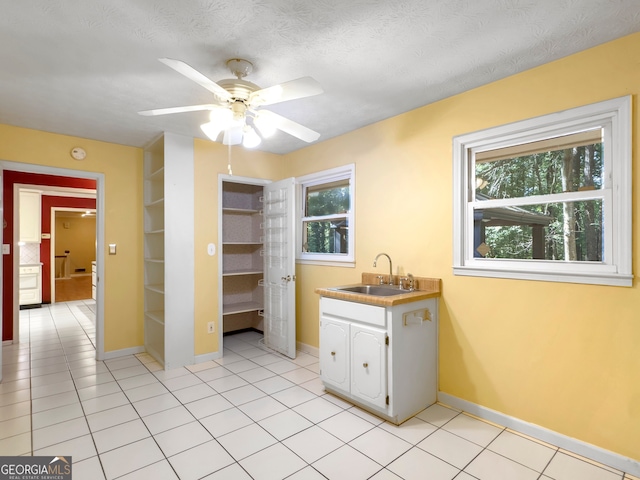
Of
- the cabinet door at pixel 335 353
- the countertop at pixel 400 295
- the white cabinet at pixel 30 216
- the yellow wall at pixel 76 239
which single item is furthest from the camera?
the yellow wall at pixel 76 239

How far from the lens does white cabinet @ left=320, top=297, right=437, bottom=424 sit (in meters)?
2.30

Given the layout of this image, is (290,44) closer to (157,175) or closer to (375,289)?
(375,289)

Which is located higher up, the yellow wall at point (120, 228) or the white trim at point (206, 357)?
the yellow wall at point (120, 228)

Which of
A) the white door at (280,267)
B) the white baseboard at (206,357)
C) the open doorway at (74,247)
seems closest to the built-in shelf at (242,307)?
the white door at (280,267)

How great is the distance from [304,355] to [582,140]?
323cm

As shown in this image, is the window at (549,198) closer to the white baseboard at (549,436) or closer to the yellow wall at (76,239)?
the white baseboard at (549,436)

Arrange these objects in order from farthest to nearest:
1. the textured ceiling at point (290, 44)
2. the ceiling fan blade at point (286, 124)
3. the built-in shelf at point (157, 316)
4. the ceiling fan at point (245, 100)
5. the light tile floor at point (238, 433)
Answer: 1. the built-in shelf at point (157, 316)
2. the ceiling fan blade at point (286, 124)
3. the light tile floor at point (238, 433)
4. the ceiling fan at point (245, 100)
5. the textured ceiling at point (290, 44)

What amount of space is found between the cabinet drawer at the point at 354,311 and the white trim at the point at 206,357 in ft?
5.36

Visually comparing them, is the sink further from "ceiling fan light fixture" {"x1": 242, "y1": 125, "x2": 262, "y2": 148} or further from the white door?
"ceiling fan light fixture" {"x1": 242, "y1": 125, "x2": 262, "y2": 148}

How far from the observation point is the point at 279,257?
3818 millimetres

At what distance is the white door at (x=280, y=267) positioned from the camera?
3604 millimetres

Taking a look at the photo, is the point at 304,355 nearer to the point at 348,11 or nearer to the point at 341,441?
the point at 341,441

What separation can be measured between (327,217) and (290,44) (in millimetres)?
2080

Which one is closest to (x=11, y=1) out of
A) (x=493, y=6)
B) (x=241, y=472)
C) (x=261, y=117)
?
(x=261, y=117)
